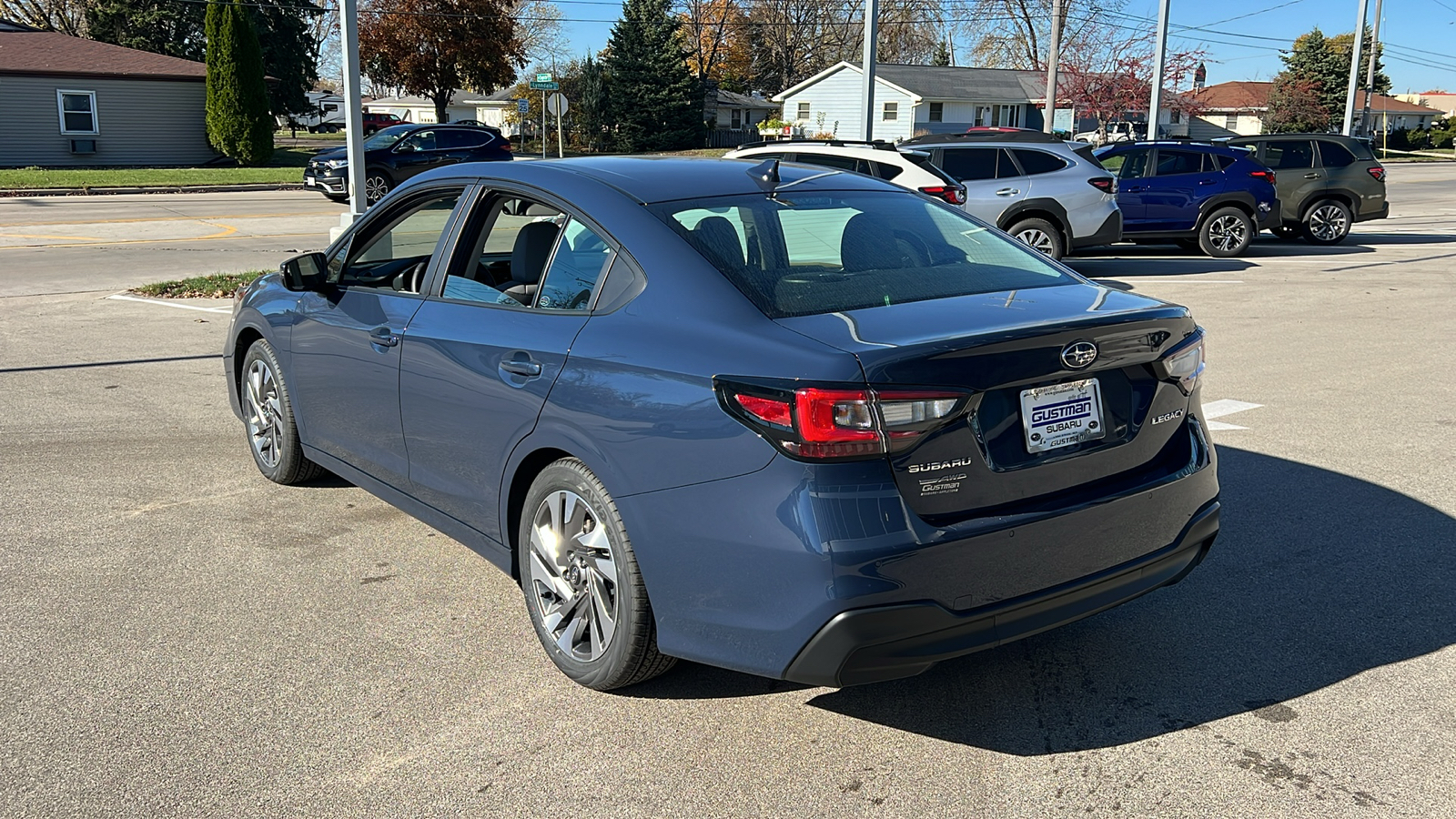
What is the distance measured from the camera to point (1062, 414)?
3.32 metres

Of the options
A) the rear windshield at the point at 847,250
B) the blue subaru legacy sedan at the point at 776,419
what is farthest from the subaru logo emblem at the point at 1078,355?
the rear windshield at the point at 847,250

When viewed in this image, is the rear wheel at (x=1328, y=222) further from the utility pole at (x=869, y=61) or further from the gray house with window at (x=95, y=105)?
the gray house with window at (x=95, y=105)

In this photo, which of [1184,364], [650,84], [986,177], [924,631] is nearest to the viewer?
[924,631]

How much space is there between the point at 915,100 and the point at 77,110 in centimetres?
4505

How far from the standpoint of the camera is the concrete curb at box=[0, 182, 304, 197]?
2909 cm

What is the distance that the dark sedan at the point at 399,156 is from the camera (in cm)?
2655

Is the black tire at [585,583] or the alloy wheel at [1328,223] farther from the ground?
the alloy wheel at [1328,223]

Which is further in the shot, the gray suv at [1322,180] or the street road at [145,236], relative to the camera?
the gray suv at [1322,180]

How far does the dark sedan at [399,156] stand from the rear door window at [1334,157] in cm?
1570

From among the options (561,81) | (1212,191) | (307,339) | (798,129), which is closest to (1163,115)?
(798,129)

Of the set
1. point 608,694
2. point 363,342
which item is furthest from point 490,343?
point 608,694

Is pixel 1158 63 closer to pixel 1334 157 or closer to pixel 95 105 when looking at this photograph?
pixel 1334 157

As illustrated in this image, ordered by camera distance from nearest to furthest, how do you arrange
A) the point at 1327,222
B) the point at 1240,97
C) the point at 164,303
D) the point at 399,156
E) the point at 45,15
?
the point at 164,303 < the point at 1327,222 < the point at 399,156 < the point at 45,15 < the point at 1240,97

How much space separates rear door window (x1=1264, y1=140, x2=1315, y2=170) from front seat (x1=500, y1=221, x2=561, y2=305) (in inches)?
692
